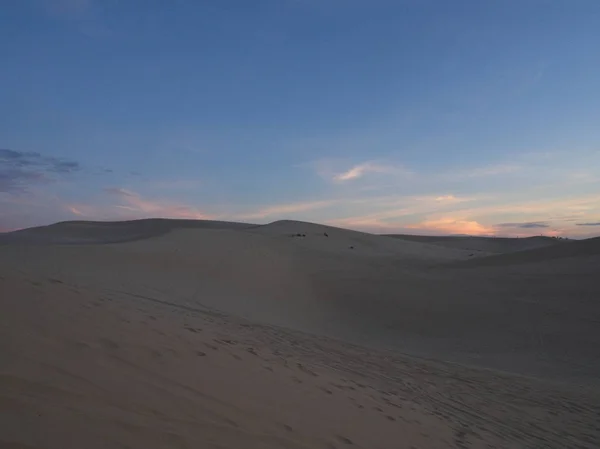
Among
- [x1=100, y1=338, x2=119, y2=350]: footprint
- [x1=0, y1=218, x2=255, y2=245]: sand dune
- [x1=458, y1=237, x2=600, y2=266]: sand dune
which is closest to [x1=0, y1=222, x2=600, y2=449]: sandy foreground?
[x1=100, y1=338, x2=119, y2=350]: footprint

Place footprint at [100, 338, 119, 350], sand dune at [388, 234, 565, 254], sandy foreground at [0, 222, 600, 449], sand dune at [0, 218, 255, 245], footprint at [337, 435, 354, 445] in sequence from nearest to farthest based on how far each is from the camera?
sandy foreground at [0, 222, 600, 449] → footprint at [337, 435, 354, 445] → footprint at [100, 338, 119, 350] → sand dune at [0, 218, 255, 245] → sand dune at [388, 234, 565, 254]

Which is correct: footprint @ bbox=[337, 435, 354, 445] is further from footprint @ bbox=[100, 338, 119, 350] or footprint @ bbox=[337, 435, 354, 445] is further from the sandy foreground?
footprint @ bbox=[100, 338, 119, 350]

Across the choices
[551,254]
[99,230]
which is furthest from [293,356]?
[99,230]

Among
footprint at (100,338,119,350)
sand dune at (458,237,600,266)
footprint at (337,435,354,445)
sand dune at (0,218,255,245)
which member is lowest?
footprint at (337,435,354,445)

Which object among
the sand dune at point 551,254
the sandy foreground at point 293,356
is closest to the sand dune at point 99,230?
the sandy foreground at point 293,356

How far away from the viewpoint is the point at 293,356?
740 cm

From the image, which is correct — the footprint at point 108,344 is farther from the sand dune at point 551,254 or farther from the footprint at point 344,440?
the sand dune at point 551,254

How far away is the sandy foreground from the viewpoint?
3.42 m

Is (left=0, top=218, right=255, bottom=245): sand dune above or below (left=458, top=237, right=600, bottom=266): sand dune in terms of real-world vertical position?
above

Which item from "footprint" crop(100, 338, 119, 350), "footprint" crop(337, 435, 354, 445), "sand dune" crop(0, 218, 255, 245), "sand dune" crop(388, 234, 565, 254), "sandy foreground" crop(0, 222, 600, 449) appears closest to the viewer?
"sandy foreground" crop(0, 222, 600, 449)

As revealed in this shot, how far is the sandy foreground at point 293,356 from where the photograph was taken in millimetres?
3424

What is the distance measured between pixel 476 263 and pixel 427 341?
1041 centimetres

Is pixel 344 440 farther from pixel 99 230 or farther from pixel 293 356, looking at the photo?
pixel 99 230

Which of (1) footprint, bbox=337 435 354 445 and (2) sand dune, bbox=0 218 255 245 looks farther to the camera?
(2) sand dune, bbox=0 218 255 245
